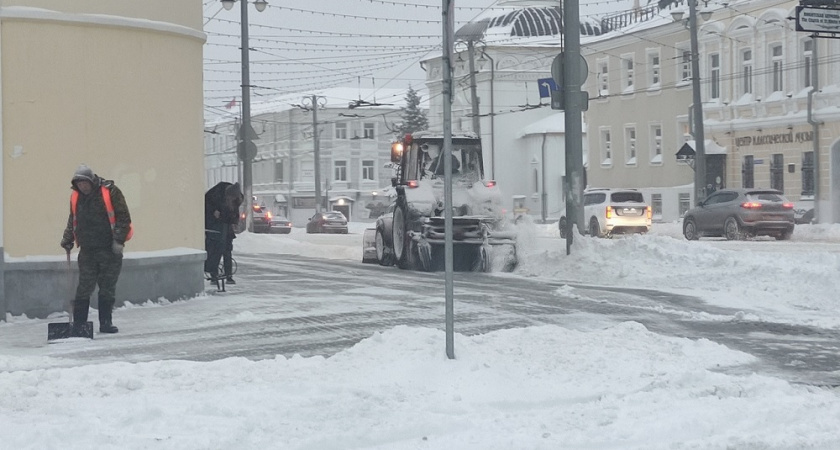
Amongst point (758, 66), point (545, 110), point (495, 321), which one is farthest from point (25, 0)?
point (545, 110)

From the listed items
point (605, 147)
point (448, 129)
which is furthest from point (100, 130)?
point (605, 147)

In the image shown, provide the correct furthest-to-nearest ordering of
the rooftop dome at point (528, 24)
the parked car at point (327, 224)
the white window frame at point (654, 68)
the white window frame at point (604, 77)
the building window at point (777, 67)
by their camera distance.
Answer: the rooftop dome at point (528, 24)
the parked car at point (327, 224)
the white window frame at point (604, 77)
the white window frame at point (654, 68)
the building window at point (777, 67)

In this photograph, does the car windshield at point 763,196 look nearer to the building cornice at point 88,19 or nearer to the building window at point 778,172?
the building window at point 778,172

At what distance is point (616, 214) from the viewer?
39.9 meters

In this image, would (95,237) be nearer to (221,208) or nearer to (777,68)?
(221,208)

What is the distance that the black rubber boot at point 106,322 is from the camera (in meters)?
11.9

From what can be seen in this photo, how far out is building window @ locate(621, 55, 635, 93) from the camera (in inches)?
2382

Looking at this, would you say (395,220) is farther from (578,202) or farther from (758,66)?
(758,66)

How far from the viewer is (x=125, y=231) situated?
11.8 m

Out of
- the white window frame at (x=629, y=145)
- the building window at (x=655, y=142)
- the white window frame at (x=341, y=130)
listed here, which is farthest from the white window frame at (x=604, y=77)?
the white window frame at (x=341, y=130)

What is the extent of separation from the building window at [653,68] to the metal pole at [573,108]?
37935 millimetres

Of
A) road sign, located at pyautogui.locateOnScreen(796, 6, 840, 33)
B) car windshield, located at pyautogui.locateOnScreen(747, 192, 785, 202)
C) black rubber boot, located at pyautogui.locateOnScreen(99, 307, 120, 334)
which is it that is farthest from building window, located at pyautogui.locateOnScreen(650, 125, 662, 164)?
black rubber boot, located at pyautogui.locateOnScreen(99, 307, 120, 334)

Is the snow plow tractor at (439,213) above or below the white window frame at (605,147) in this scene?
below

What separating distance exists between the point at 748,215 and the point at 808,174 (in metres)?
13.2
